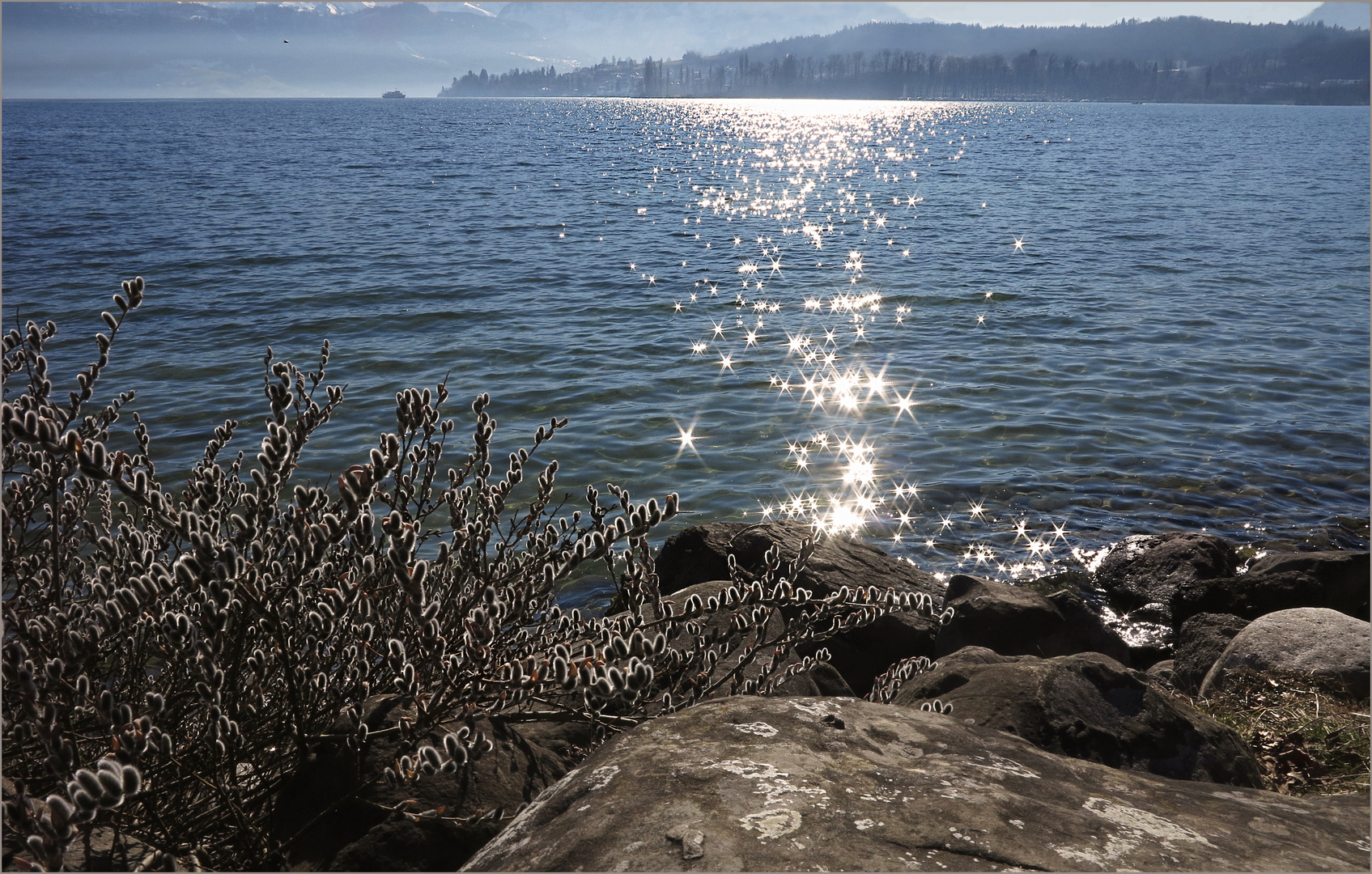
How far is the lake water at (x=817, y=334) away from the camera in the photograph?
10.8 m

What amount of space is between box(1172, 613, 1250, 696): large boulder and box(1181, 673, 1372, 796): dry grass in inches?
21.7

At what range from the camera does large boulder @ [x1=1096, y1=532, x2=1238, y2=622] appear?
8.67m

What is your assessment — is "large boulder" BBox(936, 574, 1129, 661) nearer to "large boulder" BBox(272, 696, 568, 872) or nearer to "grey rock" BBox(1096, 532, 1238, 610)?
"grey rock" BBox(1096, 532, 1238, 610)

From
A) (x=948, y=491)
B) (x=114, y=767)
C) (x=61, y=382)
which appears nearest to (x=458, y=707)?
(x=114, y=767)

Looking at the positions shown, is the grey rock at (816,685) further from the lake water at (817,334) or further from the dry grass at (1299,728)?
the lake water at (817,334)

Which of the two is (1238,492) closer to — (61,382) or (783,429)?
(783,429)

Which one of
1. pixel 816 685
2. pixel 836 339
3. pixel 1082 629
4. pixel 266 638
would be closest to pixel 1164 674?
pixel 1082 629

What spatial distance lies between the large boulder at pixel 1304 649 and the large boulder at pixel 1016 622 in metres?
1.14

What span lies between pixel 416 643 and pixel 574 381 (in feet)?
34.4

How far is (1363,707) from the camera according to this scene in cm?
572

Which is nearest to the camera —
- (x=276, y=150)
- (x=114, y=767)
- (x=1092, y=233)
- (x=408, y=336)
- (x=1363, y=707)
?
(x=114, y=767)

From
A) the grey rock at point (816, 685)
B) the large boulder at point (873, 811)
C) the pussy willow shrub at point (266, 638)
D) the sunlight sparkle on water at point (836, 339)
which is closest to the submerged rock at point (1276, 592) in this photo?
the sunlight sparkle on water at point (836, 339)

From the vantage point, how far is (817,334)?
56.9 ft

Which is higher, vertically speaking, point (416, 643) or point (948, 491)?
point (416, 643)
